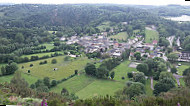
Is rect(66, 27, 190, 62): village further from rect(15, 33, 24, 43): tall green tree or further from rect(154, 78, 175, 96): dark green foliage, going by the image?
rect(15, 33, 24, 43): tall green tree

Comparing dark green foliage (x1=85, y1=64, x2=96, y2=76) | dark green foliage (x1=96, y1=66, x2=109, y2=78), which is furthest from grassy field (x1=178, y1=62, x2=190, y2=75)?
dark green foliage (x1=85, y1=64, x2=96, y2=76)

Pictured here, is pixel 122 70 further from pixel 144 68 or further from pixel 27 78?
pixel 27 78

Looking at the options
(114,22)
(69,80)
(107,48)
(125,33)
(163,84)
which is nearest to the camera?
(163,84)

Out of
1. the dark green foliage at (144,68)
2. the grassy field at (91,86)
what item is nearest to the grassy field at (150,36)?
the dark green foliage at (144,68)

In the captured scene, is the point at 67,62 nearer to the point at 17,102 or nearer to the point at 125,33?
the point at 17,102

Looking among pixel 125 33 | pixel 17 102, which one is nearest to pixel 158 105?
pixel 17 102
